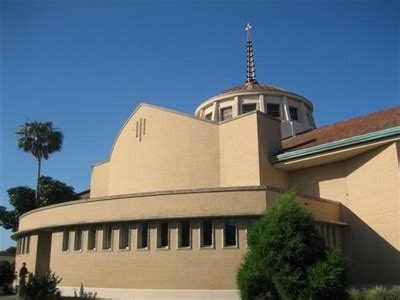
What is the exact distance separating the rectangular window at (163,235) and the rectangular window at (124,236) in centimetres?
168

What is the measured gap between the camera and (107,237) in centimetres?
2322

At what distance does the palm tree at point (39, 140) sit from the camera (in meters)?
50.9

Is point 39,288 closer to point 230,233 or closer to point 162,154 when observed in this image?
point 230,233

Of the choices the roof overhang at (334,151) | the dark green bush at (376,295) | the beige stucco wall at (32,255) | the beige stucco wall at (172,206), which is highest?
the roof overhang at (334,151)

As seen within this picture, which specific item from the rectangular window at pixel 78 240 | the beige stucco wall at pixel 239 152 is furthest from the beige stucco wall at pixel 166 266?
the beige stucco wall at pixel 239 152

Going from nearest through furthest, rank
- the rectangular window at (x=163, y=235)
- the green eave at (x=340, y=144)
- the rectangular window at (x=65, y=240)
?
the rectangular window at (x=163, y=235), the green eave at (x=340, y=144), the rectangular window at (x=65, y=240)

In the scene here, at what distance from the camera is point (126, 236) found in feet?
74.2

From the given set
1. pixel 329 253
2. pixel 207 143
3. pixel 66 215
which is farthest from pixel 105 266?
pixel 329 253

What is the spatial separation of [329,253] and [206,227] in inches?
242

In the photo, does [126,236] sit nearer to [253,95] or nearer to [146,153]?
Answer: [146,153]

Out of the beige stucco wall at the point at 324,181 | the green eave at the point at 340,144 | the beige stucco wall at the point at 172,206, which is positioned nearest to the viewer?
the beige stucco wall at the point at 172,206

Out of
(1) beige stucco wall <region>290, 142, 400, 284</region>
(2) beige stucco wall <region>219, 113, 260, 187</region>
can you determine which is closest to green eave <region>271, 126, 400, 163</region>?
(1) beige stucco wall <region>290, 142, 400, 284</region>

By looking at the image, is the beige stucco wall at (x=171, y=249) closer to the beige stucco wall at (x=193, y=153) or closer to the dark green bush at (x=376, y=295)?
the beige stucco wall at (x=193, y=153)

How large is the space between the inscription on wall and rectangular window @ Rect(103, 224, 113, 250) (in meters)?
8.45
